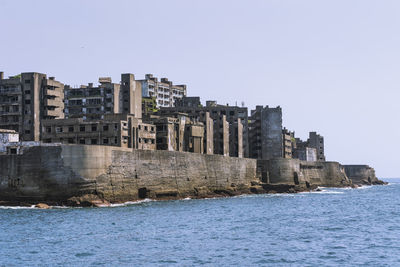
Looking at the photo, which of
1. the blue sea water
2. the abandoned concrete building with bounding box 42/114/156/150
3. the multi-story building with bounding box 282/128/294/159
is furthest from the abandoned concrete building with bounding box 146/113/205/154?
the multi-story building with bounding box 282/128/294/159

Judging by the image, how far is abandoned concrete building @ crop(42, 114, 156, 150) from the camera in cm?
11212

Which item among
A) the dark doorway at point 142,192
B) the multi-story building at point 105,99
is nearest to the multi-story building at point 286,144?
the multi-story building at point 105,99

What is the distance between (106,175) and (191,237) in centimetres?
3263

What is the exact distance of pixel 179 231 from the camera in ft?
191

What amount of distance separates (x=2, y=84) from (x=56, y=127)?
893 inches

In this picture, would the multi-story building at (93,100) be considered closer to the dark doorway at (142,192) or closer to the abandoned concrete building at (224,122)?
the abandoned concrete building at (224,122)

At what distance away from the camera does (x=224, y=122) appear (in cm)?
15550

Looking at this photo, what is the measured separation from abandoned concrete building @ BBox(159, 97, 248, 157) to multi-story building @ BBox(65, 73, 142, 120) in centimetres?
1700

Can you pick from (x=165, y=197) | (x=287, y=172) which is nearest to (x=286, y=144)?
(x=287, y=172)

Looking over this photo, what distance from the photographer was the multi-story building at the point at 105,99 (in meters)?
143

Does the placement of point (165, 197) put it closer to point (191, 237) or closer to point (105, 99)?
point (191, 237)

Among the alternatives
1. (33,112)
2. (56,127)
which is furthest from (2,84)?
(56,127)

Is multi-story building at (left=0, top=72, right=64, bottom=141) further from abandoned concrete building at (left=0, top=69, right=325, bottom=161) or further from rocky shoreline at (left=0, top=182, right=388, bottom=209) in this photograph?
rocky shoreline at (left=0, top=182, right=388, bottom=209)

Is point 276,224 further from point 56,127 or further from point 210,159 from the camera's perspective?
point 56,127
